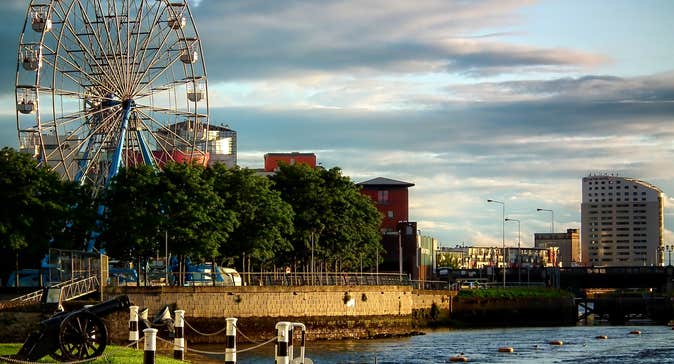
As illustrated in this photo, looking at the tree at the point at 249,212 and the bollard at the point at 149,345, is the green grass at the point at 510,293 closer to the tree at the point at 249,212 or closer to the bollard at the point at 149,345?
the tree at the point at 249,212

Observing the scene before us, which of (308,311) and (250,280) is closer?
(308,311)

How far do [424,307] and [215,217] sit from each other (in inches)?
1365

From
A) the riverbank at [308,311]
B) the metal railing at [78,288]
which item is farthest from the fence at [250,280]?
the metal railing at [78,288]

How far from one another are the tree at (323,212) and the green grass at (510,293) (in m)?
14.5

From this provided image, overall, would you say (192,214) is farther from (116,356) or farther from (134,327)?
(116,356)

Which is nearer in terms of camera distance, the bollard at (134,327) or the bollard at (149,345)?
the bollard at (149,345)

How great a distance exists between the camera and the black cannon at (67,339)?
43.5m

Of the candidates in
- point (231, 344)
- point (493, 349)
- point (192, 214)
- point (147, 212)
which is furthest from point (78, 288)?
point (231, 344)

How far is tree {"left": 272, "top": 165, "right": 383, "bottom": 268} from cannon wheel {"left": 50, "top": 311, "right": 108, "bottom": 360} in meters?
93.2

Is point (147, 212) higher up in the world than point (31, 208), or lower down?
lower down

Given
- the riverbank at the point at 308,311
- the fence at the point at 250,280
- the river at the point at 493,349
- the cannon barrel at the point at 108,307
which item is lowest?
the river at the point at 493,349

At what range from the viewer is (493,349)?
9781 cm

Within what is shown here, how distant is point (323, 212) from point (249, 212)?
22601mm

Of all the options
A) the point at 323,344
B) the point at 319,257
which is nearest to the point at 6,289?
the point at 323,344
